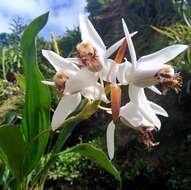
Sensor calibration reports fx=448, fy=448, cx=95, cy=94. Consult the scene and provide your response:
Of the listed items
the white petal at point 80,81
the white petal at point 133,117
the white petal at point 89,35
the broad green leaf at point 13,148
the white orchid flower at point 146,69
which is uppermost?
the white petal at point 89,35

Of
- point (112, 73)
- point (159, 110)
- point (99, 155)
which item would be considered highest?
point (112, 73)

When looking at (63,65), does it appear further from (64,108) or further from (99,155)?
(99,155)

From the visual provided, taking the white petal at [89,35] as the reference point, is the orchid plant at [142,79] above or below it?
below

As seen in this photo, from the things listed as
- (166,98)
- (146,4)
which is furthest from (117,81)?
(146,4)

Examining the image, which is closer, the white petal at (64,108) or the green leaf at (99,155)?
the white petal at (64,108)

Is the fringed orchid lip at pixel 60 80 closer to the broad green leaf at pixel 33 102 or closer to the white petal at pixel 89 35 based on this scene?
the white petal at pixel 89 35

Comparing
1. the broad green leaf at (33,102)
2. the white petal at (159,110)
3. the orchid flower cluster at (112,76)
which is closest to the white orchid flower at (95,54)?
the orchid flower cluster at (112,76)

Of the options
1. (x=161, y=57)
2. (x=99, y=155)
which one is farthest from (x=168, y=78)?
(x=99, y=155)

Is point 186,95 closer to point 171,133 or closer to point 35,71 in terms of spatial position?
point 171,133
